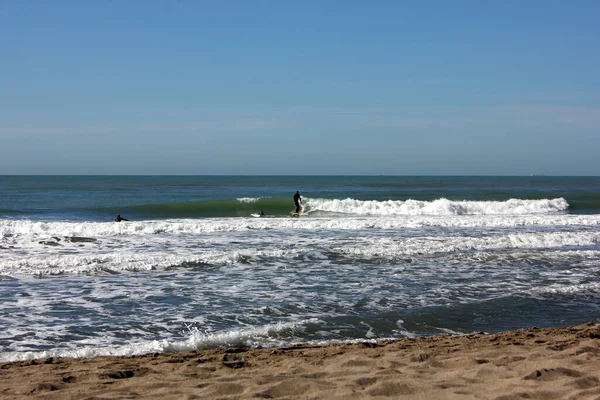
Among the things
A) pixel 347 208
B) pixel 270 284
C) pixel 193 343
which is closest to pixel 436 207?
pixel 347 208

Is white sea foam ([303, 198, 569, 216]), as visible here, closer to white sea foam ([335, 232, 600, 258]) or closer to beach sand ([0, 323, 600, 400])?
white sea foam ([335, 232, 600, 258])

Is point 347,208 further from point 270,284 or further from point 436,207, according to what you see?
point 270,284

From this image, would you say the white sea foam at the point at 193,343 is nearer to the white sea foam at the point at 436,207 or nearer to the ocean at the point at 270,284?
the ocean at the point at 270,284

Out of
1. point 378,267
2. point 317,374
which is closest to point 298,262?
point 378,267

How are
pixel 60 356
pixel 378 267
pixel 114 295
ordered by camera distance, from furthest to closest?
pixel 378 267
pixel 114 295
pixel 60 356

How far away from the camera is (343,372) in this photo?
5324mm

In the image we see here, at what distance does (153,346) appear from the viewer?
6855 mm

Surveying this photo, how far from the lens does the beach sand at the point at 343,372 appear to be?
4.68 m

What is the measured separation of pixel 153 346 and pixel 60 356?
1024 millimetres

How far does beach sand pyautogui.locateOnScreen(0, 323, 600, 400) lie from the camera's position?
468cm

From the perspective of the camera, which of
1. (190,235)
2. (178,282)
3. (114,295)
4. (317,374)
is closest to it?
(317,374)

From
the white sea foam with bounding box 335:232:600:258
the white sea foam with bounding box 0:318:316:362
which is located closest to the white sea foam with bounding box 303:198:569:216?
the white sea foam with bounding box 335:232:600:258

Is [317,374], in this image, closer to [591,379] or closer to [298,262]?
[591,379]

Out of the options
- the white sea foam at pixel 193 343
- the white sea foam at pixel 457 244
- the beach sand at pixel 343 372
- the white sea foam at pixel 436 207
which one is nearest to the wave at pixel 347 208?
the white sea foam at pixel 436 207
